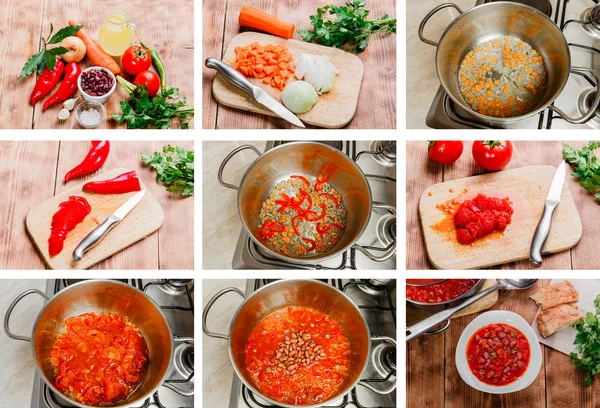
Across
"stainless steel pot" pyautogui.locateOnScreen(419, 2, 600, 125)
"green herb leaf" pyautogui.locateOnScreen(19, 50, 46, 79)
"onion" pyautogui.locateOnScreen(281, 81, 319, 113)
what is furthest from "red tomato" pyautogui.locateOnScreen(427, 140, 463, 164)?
"green herb leaf" pyautogui.locateOnScreen(19, 50, 46, 79)

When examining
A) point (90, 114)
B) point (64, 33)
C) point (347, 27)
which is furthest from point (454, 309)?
point (64, 33)

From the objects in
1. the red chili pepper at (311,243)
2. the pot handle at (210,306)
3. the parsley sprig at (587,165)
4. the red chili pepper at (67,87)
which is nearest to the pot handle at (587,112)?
the parsley sprig at (587,165)

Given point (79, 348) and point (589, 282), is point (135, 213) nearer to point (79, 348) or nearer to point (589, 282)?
point (79, 348)

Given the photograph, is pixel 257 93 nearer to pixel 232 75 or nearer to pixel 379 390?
pixel 232 75

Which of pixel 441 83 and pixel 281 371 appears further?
pixel 281 371

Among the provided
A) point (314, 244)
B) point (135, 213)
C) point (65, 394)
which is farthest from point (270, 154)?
point (65, 394)

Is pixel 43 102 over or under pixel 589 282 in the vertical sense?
over

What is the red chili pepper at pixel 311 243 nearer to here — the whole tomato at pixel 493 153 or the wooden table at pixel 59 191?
the wooden table at pixel 59 191
